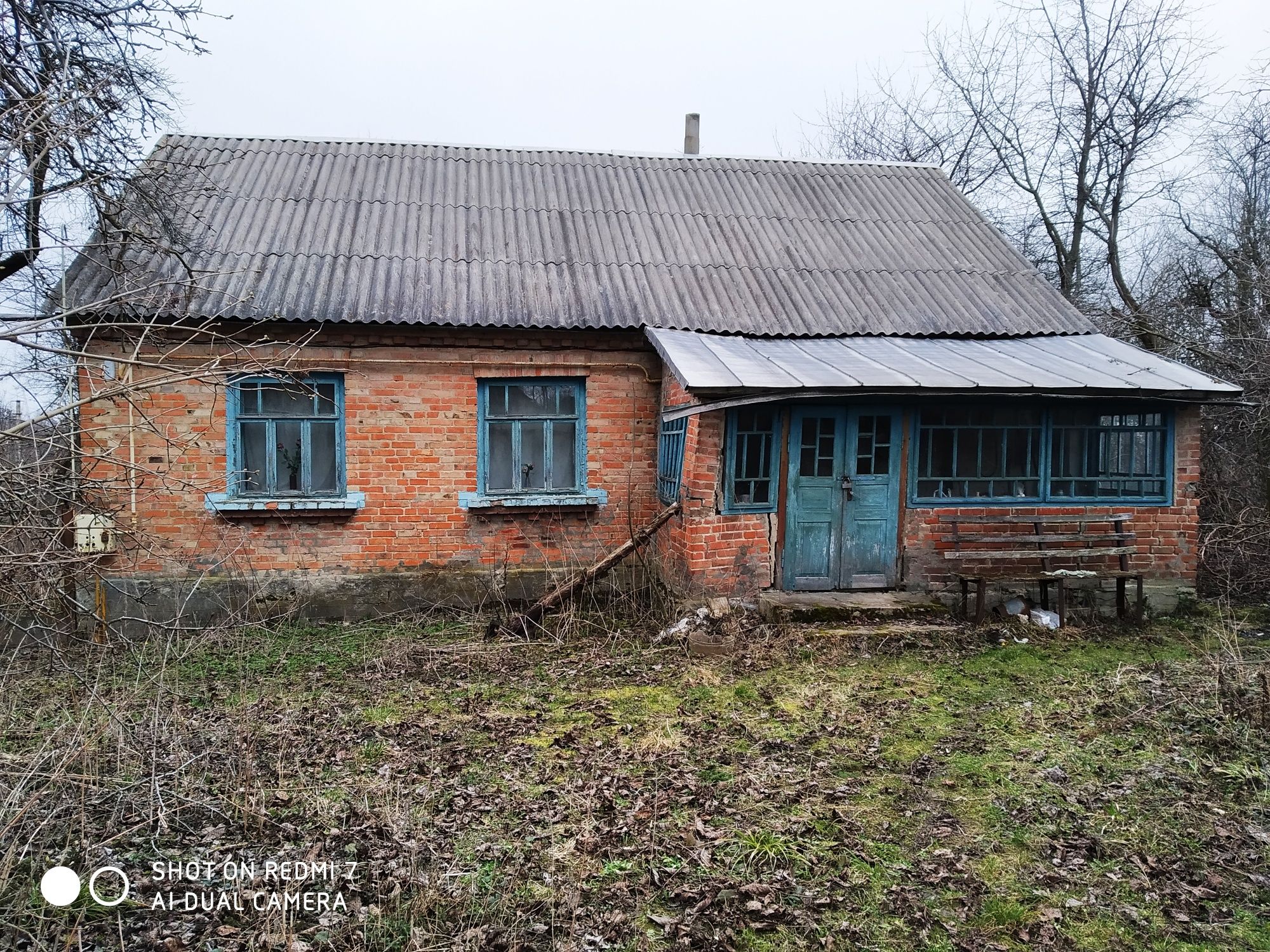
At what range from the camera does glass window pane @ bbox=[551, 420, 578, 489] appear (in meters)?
9.12

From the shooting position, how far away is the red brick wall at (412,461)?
8359 millimetres

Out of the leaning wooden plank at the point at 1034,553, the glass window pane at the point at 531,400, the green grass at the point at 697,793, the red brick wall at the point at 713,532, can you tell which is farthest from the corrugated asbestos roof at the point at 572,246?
the green grass at the point at 697,793

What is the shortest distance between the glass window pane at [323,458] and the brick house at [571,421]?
0.09ft

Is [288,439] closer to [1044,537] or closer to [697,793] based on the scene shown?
[697,793]

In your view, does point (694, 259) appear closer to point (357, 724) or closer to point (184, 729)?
point (357, 724)

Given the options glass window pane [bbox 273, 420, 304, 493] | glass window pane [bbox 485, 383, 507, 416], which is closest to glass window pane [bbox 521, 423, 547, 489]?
glass window pane [bbox 485, 383, 507, 416]

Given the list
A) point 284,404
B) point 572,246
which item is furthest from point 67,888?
point 572,246

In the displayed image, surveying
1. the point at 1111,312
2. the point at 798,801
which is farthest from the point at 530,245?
the point at 1111,312

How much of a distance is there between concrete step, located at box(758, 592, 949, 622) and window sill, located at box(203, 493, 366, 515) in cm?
423

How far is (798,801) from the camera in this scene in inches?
181

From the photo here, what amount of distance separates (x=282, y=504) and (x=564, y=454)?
113 inches

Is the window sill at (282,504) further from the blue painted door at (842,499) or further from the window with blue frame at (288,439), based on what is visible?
the blue painted door at (842,499)

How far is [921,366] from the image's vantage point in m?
8.29

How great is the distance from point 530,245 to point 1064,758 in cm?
762
